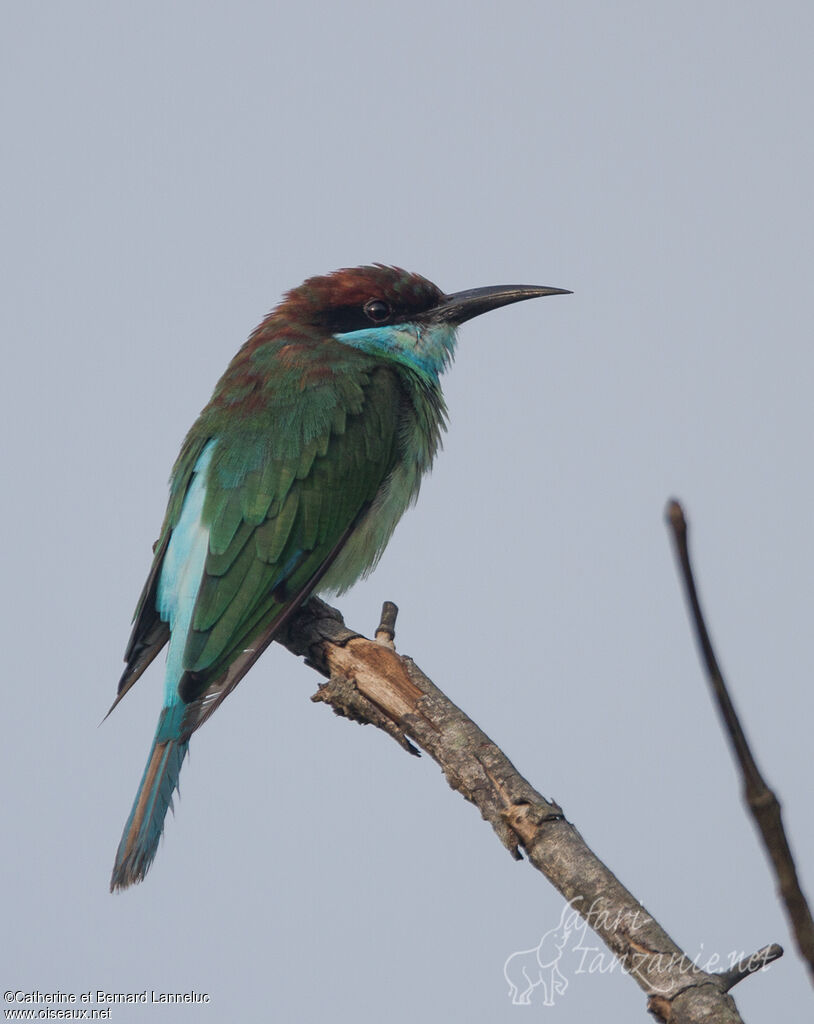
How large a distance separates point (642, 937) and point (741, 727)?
1.39 m

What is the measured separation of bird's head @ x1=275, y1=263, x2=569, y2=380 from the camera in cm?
517

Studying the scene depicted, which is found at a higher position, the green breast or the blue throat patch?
the blue throat patch

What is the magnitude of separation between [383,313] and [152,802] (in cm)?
227

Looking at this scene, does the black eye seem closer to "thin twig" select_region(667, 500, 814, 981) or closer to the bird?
the bird

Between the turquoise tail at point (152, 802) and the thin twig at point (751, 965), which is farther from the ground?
the turquoise tail at point (152, 802)

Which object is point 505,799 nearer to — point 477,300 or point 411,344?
point 411,344

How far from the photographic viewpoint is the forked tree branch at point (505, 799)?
2244 mm

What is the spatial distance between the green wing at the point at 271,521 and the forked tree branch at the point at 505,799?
7.5 inches

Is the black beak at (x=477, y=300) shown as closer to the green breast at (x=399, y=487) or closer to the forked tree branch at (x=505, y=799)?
the green breast at (x=399, y=487)

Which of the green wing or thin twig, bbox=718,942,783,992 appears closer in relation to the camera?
thin twig, bbox=718,942,783,992

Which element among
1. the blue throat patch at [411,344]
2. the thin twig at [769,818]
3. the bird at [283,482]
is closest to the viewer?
the thin twig at [769,818]

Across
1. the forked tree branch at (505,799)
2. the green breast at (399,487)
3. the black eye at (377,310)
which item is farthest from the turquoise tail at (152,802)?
the black eye at (377,310)

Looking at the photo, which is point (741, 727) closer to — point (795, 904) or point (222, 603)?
point (795, 904)

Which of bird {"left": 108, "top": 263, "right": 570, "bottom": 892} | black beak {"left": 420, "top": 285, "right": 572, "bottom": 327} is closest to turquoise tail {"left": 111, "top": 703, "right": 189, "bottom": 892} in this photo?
bird {"left": 108, "top": 263, "right": 570, "bottom": 892}
